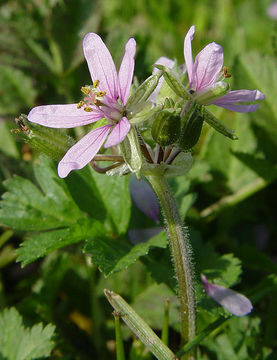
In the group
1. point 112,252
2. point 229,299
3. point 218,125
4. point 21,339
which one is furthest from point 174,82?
point 21,339

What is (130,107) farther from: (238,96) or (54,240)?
(54,240)

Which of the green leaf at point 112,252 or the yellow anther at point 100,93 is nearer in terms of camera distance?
the yellow anther at point 100,93

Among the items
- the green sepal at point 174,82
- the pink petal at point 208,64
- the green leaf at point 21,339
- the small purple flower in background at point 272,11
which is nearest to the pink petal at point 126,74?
the green sepal at point 174,82

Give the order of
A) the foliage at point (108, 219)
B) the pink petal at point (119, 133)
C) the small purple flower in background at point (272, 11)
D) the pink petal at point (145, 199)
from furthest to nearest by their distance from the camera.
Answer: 1. the small purple flower in background at point (272, 11)
2. the pink petal at point (145, 199)
3. the foliage at point (108, 219)
4. the pink petal at point (119, 133)

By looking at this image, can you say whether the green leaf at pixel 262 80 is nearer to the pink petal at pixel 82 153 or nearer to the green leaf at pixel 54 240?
the green leaf at pixel 54 240

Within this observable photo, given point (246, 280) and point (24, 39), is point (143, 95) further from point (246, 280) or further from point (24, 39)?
point (24, 39)

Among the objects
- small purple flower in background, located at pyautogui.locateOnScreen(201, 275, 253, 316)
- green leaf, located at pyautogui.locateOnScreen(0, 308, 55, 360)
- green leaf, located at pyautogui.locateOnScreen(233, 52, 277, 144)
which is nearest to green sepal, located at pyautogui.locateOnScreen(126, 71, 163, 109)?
small purple flower in background, located at pyautogui.locateOnScreen(201, 275, 253, 316)

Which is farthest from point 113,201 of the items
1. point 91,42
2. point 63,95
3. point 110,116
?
point 63,95
